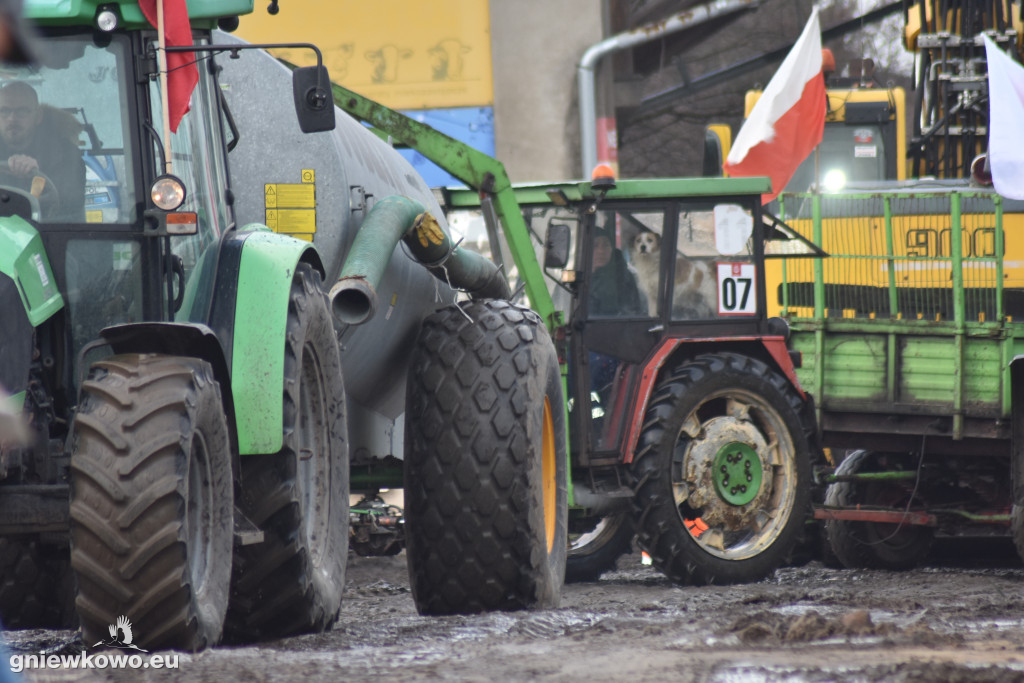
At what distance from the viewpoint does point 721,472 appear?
32.0ft

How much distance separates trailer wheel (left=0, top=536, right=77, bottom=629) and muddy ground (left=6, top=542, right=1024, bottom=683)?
11cm

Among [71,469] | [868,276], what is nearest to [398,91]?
[868,276]

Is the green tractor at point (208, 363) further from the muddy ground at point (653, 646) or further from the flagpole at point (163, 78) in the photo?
the muddy ground at point (653, 646)

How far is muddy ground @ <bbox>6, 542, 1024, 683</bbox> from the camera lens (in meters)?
3.98

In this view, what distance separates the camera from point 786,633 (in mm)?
4773

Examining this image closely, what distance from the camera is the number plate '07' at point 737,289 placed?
10117 mm

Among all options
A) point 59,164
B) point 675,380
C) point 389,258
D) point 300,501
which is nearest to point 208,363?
point 300,501

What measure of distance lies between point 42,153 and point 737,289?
19.6 feet

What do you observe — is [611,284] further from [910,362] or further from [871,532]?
[871,532]

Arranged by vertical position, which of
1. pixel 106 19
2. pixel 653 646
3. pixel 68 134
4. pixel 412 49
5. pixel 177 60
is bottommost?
pixel 653 646

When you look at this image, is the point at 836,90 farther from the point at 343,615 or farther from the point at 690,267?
the point at 343,615

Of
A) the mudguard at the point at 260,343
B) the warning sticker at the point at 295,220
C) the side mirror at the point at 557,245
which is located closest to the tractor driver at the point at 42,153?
the mudguard at the point at 260,343

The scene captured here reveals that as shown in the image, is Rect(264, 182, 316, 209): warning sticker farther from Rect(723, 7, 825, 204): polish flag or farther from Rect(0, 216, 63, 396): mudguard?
Rect(723, 7, 825, 204): polish flag

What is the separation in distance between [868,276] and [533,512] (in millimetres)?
5149
